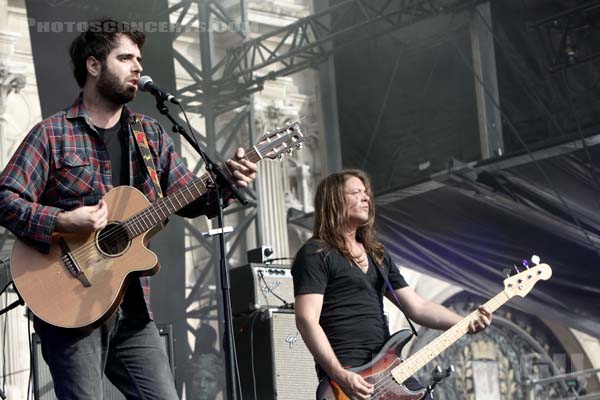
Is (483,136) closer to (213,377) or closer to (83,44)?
(213,377)

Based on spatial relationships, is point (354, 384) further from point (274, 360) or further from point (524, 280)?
point (274, 360)

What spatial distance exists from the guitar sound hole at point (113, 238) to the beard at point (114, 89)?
0.43 m

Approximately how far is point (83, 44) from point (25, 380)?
3.69 meters

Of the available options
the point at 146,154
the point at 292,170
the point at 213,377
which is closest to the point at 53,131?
the point at 146,154

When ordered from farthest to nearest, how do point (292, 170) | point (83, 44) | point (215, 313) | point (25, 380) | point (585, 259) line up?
point (292, 170) → point (215, 313) → point (585, 259) → point (25, 380) → point (83, 44)

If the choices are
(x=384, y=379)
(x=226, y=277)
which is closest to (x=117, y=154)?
(x=226, y=277)

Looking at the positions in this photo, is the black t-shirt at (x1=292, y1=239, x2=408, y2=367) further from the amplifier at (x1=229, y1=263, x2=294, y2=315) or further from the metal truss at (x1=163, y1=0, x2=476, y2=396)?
the metal truss at (x1=163, y1=0, x2=476, y2=396)

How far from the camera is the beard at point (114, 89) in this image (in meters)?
3.34

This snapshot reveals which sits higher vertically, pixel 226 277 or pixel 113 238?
pixel 113 238

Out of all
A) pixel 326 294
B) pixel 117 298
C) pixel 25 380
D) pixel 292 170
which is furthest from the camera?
pixel 292 170

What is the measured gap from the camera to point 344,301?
12.2 ft

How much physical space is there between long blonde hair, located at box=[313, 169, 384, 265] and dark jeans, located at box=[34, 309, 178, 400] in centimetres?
91

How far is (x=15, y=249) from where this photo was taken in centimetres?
320

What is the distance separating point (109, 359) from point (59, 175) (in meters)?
0.62
